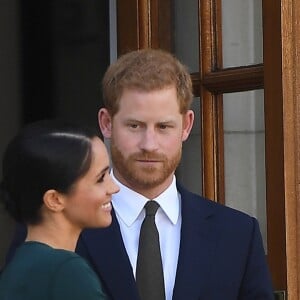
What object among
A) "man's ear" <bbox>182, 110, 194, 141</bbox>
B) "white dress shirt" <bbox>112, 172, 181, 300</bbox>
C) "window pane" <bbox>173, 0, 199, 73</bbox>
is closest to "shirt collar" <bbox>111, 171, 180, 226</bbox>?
"white dress shirt" <bbox>112, 172, 181, 300</bbox>

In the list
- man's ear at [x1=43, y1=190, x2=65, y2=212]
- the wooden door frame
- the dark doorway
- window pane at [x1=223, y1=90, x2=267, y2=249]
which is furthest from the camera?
the dark doorway

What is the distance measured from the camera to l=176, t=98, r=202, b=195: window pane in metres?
3.49

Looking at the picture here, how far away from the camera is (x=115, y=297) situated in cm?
264

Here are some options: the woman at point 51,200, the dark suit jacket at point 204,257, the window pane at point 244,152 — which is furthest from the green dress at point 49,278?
the window pane at point 244,152

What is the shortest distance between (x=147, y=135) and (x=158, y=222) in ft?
0.74

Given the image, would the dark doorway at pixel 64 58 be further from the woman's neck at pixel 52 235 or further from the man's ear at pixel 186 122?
the woman's neck at pixel 52 235

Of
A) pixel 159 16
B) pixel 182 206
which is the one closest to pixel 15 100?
pixel 159 16

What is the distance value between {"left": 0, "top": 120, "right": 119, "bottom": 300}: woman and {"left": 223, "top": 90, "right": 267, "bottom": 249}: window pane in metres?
1.29

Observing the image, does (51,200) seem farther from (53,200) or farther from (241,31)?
(241,31)

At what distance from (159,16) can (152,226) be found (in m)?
1.05

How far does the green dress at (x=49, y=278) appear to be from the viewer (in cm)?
195

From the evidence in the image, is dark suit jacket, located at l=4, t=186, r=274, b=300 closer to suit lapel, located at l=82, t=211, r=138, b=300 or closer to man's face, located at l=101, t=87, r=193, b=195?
suit lapel, located at l=82, t=211, r=138, b=300

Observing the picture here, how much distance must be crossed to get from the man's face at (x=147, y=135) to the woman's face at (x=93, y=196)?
49 centimetres

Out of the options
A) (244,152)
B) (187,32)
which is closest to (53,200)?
(244,152)
